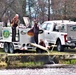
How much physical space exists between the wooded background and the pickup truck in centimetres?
2315

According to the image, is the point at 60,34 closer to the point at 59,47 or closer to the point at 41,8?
the point at 59,47

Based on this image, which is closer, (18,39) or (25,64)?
(25,64)

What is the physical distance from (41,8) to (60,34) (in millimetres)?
33608

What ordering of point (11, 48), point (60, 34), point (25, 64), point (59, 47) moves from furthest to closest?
point (59, 47), point (60, 34), point (11, 48), point (25, 64)

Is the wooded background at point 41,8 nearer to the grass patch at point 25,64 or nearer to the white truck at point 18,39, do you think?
the white truck at point 18,39

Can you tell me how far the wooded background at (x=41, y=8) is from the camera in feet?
158

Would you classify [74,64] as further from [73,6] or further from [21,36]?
[73,6]

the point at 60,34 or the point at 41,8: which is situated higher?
the point at 41,8

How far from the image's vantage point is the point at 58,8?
165ft

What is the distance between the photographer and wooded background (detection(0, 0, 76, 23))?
48.0m

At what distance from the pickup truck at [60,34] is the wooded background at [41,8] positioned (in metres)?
23.2

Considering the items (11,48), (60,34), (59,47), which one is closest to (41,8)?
(59,47)

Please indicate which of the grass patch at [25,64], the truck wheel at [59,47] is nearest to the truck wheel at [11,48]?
the truck wheel at [59,47]

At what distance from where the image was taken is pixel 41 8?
54250mm
